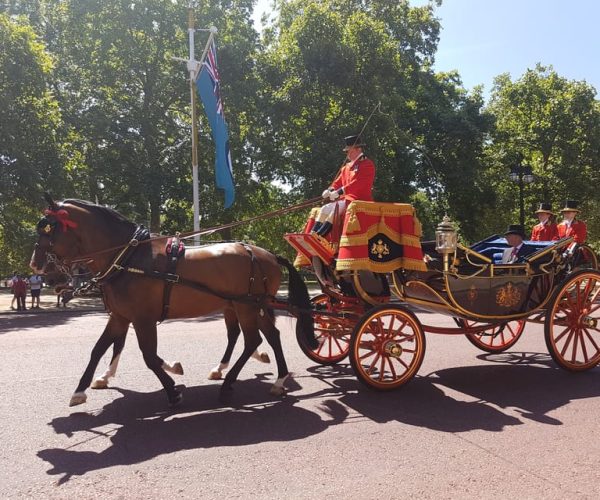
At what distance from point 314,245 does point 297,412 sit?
1830 mm

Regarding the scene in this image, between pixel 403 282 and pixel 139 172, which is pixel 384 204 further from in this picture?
pixel 139 172

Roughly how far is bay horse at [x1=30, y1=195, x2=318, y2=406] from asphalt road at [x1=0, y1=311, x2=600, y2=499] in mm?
481

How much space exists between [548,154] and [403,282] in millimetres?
28831

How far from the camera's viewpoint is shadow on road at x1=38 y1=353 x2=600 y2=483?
4.20m

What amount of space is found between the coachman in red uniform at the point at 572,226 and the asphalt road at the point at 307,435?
92.3 inches

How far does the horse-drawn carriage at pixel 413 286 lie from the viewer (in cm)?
557

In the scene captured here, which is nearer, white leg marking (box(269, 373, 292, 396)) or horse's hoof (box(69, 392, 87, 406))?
horse's hoof (box(69, 392, 87, 406))

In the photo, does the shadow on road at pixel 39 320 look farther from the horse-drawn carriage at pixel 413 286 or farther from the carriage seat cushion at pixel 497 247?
the carriage seat cushion at pixel 497 247

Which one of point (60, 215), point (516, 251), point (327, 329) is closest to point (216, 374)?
point (327, 329)

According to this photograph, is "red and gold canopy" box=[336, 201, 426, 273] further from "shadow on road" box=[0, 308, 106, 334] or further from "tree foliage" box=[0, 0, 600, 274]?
"tree foliage" box=[0, 0, 600, 274]

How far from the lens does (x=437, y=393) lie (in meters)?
5.64

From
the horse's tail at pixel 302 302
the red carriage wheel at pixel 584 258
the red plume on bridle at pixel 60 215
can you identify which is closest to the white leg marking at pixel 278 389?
the horse's tail at pixel 302 302

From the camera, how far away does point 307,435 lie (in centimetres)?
441

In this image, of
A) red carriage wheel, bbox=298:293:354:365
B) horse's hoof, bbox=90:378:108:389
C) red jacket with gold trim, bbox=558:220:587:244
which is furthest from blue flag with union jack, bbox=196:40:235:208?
horse's hoof, bbox=90:378:108:389
